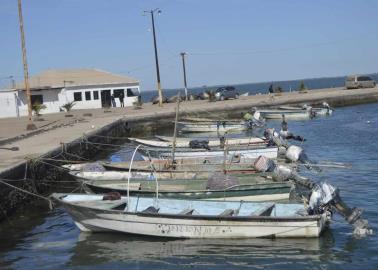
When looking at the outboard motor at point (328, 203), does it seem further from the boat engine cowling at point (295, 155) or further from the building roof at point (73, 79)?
the building roof at point (73, 79)

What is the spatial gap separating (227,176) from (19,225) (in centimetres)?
640

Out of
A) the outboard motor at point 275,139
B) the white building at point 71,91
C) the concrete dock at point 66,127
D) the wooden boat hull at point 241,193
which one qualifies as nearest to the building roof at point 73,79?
the white building at point 71,91

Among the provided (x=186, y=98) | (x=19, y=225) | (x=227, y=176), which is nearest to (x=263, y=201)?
(x=227, y=176)

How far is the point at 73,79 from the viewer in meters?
63.6

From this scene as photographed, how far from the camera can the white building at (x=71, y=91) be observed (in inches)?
2194

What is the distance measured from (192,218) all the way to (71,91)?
156 ft

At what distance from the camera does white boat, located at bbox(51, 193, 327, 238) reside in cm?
1406

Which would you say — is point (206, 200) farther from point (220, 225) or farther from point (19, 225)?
point (19, 225)

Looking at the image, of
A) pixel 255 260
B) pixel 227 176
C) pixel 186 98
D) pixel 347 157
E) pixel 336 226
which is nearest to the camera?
pixel 255 260

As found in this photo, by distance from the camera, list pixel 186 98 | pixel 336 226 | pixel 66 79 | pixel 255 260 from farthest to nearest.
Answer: pixel 186 98
pixel 66 79
pixel 336 226
pixel 255 260

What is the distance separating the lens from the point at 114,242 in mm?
15109

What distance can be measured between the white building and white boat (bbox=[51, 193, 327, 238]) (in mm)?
41976

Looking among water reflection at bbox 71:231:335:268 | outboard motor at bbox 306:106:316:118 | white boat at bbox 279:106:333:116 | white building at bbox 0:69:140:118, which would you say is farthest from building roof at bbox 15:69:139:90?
water reflection at bbox 71:231:335:268

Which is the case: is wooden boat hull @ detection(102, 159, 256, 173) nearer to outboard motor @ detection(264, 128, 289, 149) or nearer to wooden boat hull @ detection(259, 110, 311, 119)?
outboard motor @ detection(264, 128, 289, 149)
